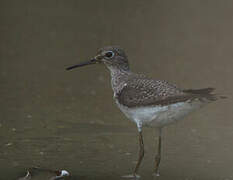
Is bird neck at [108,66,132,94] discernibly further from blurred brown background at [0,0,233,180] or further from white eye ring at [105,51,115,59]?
blurred brown background at [0,0,233,180]

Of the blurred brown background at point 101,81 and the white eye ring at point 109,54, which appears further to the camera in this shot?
the white eye ring at point 109,54

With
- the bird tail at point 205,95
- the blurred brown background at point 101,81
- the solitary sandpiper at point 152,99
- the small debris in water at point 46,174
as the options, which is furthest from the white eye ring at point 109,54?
the small debris in water at point 46,174

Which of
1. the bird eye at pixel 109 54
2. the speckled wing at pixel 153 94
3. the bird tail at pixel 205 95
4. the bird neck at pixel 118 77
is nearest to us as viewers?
the bird tail at pixel 205 95

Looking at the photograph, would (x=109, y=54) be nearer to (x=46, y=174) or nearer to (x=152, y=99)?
(x=152, y=99)

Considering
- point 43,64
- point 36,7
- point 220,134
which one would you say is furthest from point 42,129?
point 36,7

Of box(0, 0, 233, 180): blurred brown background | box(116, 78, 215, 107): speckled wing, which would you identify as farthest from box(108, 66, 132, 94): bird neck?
box(0, 0, 233, 180): blurred brown background

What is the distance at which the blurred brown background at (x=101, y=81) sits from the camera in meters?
7.27

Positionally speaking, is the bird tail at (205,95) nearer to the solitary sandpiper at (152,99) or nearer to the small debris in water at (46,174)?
the solitary sandpiper at (152,99)

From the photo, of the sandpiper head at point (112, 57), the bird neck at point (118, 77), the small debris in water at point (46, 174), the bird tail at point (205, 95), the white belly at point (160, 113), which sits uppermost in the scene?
the sandpiper head at point (112, 57)

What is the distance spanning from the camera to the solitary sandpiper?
250 inches

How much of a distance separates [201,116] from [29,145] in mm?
3245

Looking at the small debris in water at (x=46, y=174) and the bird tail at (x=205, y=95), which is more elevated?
the bird tail at (x=205, y=95)

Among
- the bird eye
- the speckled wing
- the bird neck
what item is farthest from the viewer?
the bird eye

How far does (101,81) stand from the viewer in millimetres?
11047
